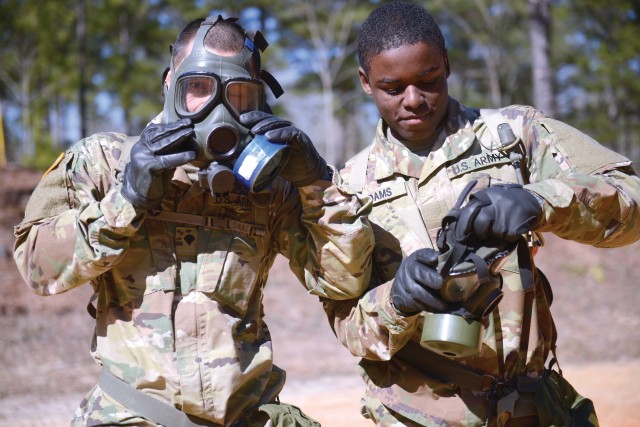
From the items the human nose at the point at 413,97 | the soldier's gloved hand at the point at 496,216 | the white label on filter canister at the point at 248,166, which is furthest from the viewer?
the human nose at the point at 413,97

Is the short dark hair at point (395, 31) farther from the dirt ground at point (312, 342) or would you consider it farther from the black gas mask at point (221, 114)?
the dirt ground at point (312, 342)

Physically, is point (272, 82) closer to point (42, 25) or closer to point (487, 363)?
point (487, 363)

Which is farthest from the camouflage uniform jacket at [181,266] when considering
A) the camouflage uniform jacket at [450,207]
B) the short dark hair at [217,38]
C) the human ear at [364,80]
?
the human ear at [364,80]

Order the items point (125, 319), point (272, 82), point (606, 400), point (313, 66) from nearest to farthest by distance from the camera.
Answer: point (125, 319)
point (272, 82)
point (606, 400)
point (313, 66)

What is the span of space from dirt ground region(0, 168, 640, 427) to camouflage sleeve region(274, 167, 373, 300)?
3687mm

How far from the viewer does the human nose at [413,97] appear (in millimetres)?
3096

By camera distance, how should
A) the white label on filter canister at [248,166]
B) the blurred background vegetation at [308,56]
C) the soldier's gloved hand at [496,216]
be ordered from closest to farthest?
1. the soldier's gloved hand at [496,216]
2. the white label on filter canister at [248,166]
3. the blurred background vegetation at [308,56]

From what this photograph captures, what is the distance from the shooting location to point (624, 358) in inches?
373

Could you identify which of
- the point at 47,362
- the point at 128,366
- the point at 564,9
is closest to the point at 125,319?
the point at 128,366

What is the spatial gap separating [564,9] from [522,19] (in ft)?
36.6

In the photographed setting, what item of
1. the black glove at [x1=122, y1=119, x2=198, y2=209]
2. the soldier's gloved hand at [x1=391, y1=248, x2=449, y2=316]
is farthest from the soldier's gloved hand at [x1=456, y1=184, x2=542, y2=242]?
the black glove at [x1=122, y1=119, x2=198, y2=209]

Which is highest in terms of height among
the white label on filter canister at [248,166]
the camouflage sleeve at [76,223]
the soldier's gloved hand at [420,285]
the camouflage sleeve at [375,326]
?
the white label on filter canister at [248,166]

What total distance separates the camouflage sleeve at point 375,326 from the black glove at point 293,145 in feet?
1.84

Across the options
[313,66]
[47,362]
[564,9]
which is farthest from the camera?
[313,66]
